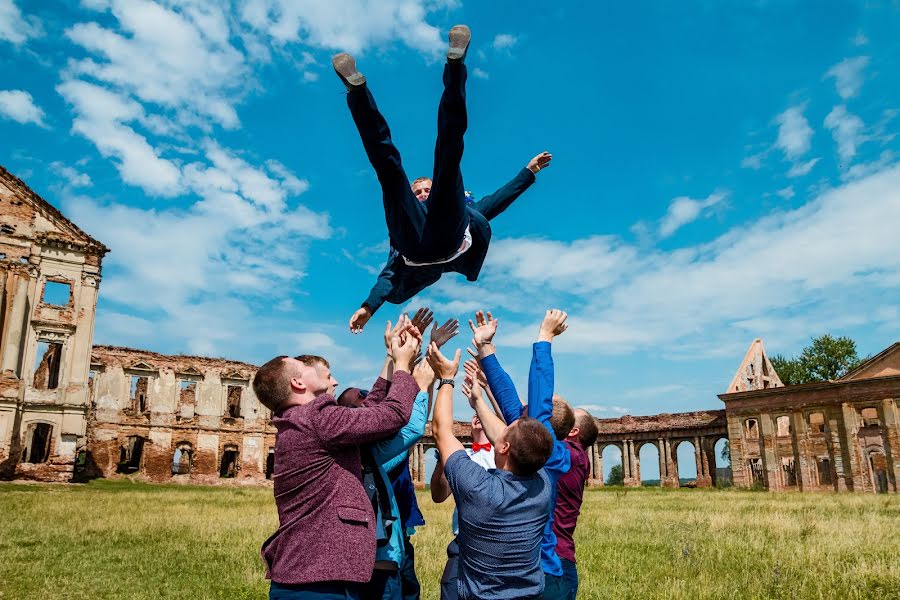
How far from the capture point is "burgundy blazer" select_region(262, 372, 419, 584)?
305 centimetres

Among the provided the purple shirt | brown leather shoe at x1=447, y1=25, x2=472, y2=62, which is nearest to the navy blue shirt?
the purple shirt

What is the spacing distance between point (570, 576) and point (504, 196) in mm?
2879

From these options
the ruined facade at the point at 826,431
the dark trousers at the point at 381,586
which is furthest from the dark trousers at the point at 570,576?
the ruined facade at the point at 826,431

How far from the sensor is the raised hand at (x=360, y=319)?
14.1 ft

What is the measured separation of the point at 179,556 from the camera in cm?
987

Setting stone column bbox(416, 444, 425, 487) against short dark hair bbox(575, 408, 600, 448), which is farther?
stone column bbox(416, 444, 425, 487)

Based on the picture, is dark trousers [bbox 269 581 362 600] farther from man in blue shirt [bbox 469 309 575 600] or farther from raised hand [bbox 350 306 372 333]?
raised hand [bbox 350 306 372 333]

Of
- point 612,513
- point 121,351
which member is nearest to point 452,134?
point 612,513

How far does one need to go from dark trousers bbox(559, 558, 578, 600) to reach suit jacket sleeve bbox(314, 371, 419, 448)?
1.85 metres

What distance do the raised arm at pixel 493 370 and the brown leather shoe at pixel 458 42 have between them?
1590 mm

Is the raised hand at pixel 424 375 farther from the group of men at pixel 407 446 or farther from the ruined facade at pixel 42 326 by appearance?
the ruined facade at pixel 42 326

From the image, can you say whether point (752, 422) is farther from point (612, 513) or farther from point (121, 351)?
point (121, 351)

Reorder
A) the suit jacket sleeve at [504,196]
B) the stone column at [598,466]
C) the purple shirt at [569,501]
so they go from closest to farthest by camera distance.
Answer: the purple shirt at [569,501], the suit jacket sleeve at [504,196], the stone column at [598,466]

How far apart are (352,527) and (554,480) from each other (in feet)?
4.14
